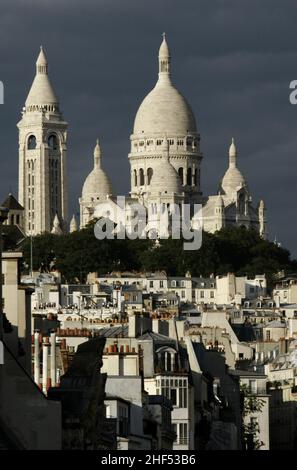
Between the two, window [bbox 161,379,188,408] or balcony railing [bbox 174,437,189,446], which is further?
window [bbox 161,379,188,408]

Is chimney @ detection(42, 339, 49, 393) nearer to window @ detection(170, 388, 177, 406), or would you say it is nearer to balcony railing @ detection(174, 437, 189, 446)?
balcony railing @ detection(174, 437, 189, 446)

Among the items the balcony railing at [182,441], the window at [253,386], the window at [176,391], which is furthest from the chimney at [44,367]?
the window at [253,386]

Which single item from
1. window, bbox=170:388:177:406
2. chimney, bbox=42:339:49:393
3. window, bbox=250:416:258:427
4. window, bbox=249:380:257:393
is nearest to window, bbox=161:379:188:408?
window, bbox=170:388:177:406

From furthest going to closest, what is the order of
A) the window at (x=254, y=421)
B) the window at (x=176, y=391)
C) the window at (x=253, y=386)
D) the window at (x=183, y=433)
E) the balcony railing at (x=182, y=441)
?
the window at (x=253, y=386) → the window at (x=254, y=421) → the window at (x=176, y=391) → the window at (x=183, y=433) → the balcony railing at (x=182, y=441)

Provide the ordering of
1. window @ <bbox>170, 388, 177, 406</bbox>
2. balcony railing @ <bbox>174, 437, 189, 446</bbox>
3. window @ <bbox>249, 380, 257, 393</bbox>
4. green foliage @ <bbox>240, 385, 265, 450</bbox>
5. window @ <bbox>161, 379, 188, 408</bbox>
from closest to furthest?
1. balcony railing @ <bbox>174, 437, 189, 446</bbox>
2. window @ <bbox>170, 388, 177, 406</bbox>
3. window @ <bbox>161, 379, 188, 408</bbox>
4. green foliage @ <bbox>240, 385, 265, 450</bbox>
5. window @ <bbox>249, 380, 257, 393</bbox>

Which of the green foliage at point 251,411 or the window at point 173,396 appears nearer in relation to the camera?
the window at point 173,396

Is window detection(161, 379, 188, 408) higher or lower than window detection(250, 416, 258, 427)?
higher

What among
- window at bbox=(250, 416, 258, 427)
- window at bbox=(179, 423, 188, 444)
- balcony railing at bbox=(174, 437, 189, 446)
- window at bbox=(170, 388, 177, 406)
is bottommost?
balcony railing at bbox=(174, 437, 189, 446)

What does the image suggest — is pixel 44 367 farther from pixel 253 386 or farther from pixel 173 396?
pixel 253 386

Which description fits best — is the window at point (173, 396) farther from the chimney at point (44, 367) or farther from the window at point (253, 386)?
the window at point (253, 386)

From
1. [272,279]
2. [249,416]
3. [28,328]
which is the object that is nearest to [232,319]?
[249,416]

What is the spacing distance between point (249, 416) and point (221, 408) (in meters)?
15.0

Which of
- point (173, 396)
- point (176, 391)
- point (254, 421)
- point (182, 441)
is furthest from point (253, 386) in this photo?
point (182, 441)

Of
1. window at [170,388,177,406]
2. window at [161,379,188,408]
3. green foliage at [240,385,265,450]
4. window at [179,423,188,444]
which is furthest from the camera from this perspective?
green foliage at [240,385,265,450]
